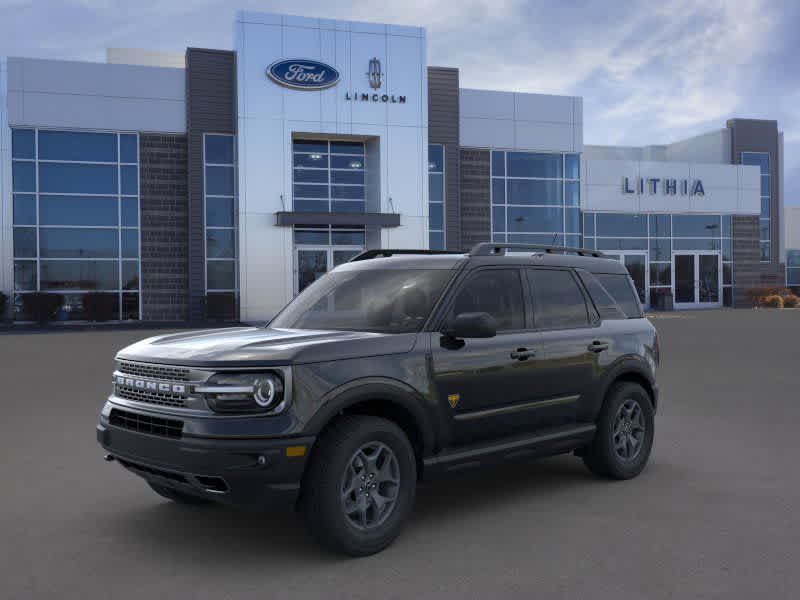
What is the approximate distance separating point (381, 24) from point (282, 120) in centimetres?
546

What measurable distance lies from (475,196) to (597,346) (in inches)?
1173

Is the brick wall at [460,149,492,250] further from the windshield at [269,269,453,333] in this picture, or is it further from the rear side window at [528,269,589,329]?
the windshield at [269,269,453,333]

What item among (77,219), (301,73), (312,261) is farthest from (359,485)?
(77,219)

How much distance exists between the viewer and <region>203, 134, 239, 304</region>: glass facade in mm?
31328

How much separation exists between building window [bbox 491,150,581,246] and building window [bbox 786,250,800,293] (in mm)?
26260

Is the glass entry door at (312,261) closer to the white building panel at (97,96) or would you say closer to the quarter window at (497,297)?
the white building panel at (97,96)

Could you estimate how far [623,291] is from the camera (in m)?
7.04

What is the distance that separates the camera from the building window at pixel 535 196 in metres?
36.0

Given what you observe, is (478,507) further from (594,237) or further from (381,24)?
(594,237)

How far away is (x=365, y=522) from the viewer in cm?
473

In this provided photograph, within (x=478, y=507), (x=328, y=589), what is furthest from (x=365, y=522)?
(x=478, y=507)

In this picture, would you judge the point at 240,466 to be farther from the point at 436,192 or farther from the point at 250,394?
the point at 436,192

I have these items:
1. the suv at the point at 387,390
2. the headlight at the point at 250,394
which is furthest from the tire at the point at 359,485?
the headlight at the point at 250,394

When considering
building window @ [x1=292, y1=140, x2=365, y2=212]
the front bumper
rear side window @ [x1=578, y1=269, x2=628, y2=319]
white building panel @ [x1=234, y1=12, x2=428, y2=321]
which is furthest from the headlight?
building window @ [x1=292, y1=140, x2=365, y2=212]
